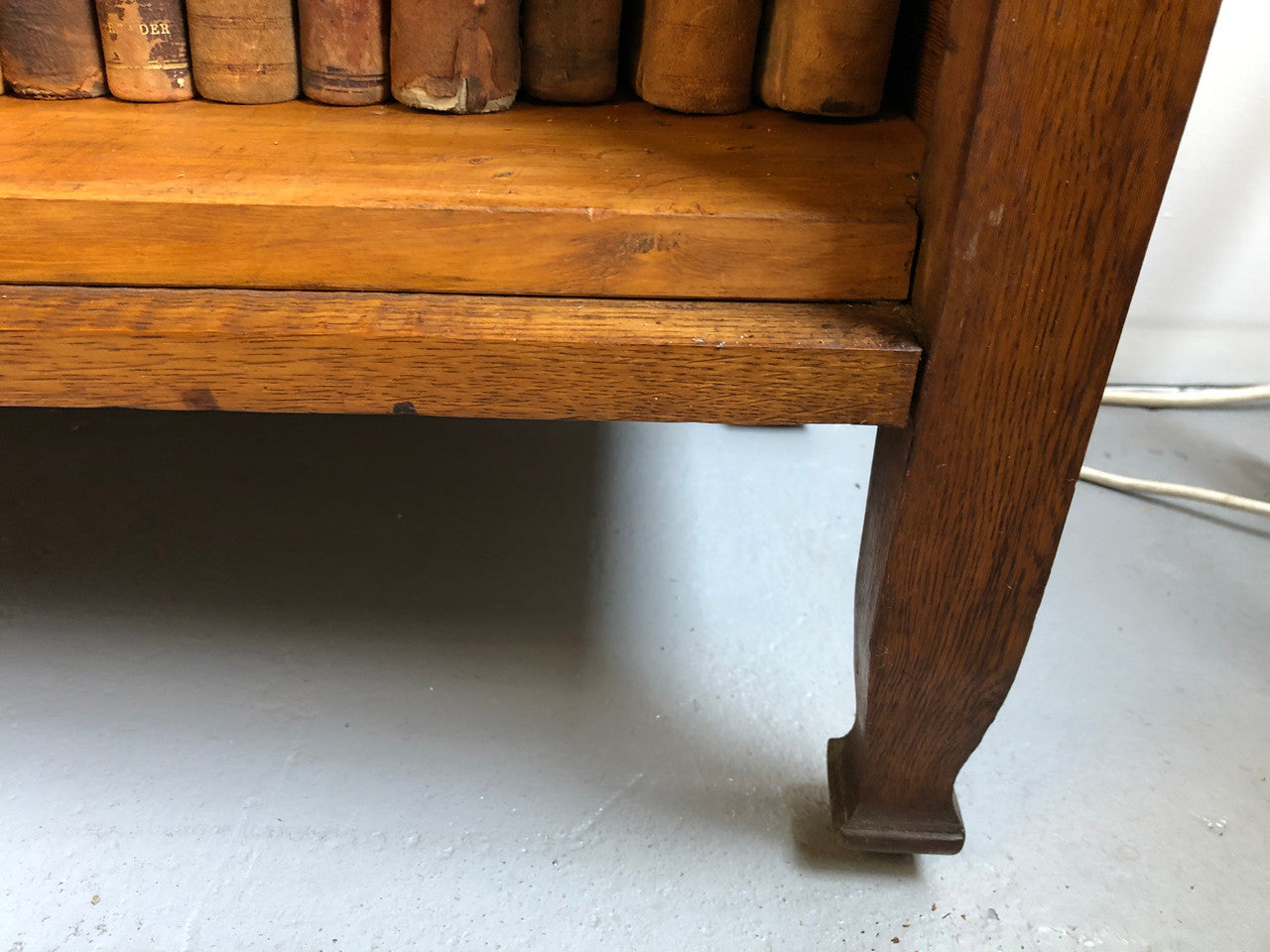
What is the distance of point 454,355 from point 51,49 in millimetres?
357

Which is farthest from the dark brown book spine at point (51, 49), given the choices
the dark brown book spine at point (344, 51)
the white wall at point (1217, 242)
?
the white wall at point (1217, 242)

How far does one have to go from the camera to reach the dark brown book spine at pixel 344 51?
25.9 inches

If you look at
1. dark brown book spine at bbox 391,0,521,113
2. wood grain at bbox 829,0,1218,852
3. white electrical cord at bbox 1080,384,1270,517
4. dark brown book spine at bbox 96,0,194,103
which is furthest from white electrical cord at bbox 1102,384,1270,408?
dark brown book spine at bbox 96,0,194,103

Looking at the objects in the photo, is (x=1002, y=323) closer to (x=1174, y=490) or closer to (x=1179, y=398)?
(x=1174, y=490)

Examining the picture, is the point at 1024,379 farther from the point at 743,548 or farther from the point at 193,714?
the point at 193,714

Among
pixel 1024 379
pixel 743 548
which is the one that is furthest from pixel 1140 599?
pixel 1024 379

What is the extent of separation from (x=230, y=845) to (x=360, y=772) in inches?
4.0

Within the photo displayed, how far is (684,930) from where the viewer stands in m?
0.70

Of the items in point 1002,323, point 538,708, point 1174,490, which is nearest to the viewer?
point 1002,323

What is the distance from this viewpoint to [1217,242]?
4.45ft

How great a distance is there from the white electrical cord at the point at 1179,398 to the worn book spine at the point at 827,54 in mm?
866

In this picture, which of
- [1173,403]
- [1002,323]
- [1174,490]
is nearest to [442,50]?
[1002,323]

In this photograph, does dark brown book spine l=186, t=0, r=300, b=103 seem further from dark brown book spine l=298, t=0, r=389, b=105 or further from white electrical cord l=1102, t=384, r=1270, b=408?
white electrical cord l=1102, t=384, r=1270, b=408

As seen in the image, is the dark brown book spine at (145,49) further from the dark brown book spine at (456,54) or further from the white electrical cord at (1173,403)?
the white electrical cord at (1173,403)
